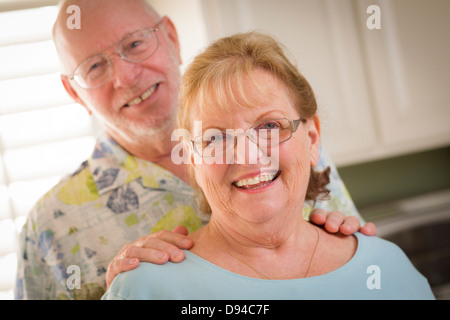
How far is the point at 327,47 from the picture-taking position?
1.68m

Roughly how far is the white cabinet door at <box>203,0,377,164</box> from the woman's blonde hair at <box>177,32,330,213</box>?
775 millimetres

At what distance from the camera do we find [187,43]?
4.79ft

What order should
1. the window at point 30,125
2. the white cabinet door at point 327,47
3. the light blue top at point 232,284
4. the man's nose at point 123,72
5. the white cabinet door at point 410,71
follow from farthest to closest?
the white cabinet door at point 410,71 < the white cabinet door at point 327,47 < the window at point 30,125 < the man's nose at point 123,72 < the light blue top at point 232,284

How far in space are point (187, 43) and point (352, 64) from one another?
24.9 inches

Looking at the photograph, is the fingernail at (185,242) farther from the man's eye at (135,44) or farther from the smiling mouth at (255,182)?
the man's eye at (135,44)

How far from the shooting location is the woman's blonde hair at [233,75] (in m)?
0.68

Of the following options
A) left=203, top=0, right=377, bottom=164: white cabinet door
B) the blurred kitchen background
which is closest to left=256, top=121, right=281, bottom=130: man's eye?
the blurred kitchen background

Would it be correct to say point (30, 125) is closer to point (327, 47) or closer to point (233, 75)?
point (233, 75)

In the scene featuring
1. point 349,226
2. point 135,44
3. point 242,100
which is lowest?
point 349,226

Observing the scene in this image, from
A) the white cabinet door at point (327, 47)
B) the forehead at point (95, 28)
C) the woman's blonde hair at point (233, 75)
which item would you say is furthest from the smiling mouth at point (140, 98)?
the white cabinet door at point (327, 47)

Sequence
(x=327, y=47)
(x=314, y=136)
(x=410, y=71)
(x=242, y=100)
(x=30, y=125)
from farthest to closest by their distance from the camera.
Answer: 1. (x=410, y=71)
2. (x=327, y=47)
3. (x=30, y=125)
4. (x=314, y=136)
5. (x=242, y=100)

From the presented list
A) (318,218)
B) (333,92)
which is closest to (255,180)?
(318,218)

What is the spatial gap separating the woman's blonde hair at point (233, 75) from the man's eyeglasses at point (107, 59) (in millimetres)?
245

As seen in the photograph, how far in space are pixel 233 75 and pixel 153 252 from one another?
0.28 meters
